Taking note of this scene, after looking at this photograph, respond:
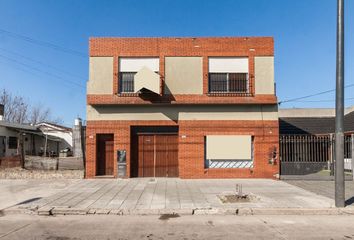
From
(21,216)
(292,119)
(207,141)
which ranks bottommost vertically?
(21,216)

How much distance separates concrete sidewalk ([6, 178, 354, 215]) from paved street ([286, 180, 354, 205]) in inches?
20.7

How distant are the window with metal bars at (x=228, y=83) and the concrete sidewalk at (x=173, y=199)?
16.4 ft

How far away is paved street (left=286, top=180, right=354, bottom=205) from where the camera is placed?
12551mm

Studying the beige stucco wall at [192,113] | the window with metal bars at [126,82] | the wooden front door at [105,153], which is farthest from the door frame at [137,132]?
the window with metal bars at [126,82]

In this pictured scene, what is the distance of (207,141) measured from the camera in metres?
17.6

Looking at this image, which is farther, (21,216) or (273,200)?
(273,200)

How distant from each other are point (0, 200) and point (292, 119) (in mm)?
22708

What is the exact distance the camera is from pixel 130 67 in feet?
58.7

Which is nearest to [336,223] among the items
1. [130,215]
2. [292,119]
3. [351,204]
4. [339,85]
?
[351,204]

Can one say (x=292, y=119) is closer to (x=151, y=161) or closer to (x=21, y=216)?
(x=151, y=161)

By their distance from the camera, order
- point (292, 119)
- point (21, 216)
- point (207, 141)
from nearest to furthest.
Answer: point (21, 216) → point (207, 141) → point (292, 119)

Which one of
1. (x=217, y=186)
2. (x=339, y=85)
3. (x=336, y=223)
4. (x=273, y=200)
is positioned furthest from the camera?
(x=217, y=186)

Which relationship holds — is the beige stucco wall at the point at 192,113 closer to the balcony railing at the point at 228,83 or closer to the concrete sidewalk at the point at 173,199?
the balcony railing at the point at 228,83

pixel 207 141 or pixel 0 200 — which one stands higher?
pixel 207 141
